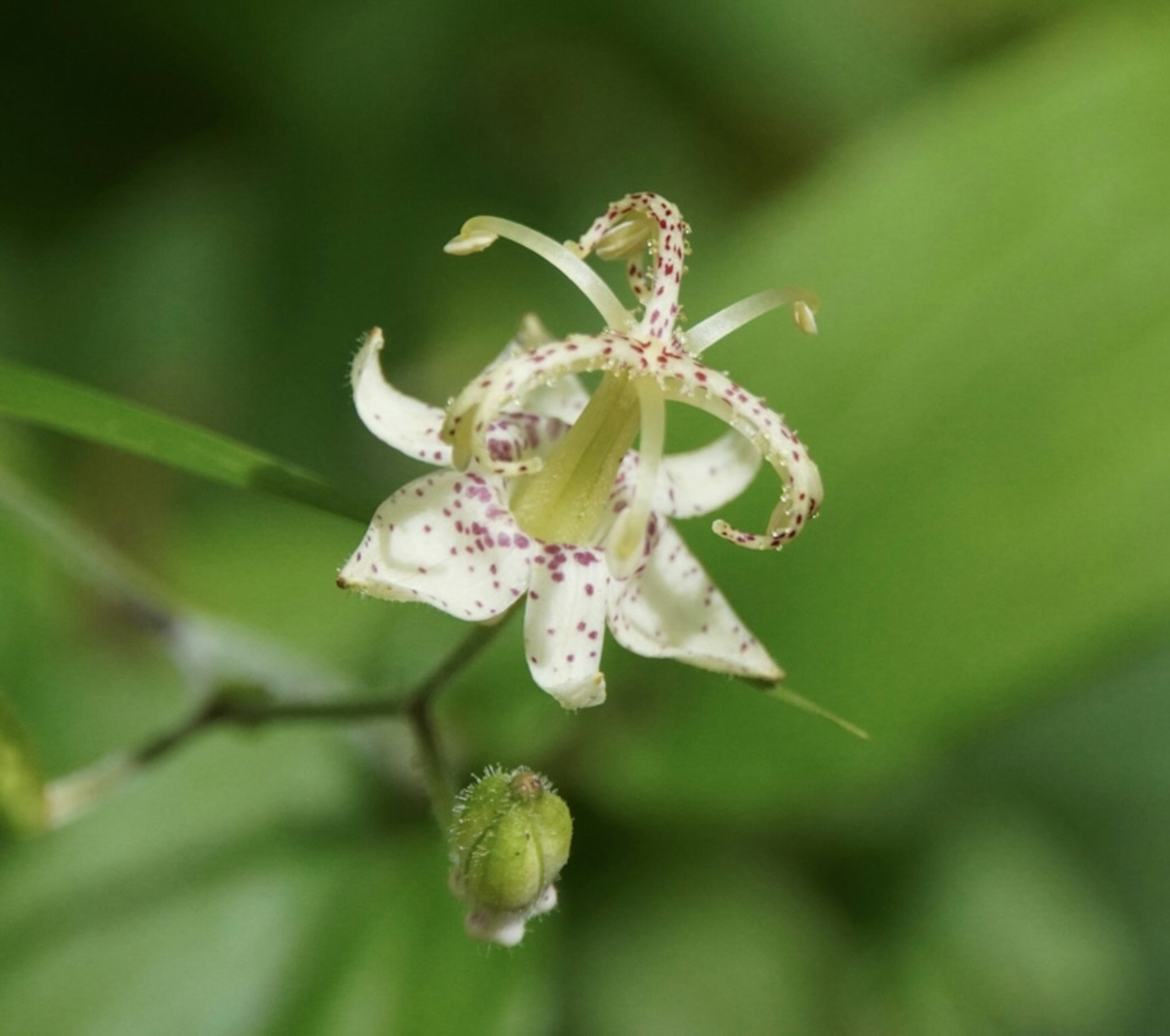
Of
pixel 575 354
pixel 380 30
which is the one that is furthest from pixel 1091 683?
pixel 380 30

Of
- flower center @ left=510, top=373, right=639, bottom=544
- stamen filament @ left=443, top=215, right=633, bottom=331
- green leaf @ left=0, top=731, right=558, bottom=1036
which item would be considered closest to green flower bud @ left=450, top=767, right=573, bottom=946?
flower center @ left=510, top=373, right=639, bottom=544

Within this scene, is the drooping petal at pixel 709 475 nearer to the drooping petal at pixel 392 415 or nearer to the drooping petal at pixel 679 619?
the drooping petal at pixel 679 619

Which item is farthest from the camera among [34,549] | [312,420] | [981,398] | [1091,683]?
[312,420]

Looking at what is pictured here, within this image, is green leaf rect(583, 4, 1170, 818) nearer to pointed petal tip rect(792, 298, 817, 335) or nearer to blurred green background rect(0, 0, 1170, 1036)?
blurred green background rect(0, 0, 1170, 1036)

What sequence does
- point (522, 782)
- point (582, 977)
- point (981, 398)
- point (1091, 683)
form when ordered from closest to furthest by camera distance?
point (522, 782), point (981, 398), point (582, 977), point (1091, 683)

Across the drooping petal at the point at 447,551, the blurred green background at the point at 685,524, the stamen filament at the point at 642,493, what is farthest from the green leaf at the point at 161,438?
the blurred green background at the point at 685,524

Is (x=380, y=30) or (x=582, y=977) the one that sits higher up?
(x=380, y=30)

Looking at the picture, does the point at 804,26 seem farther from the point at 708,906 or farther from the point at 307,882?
the point at 307,882
